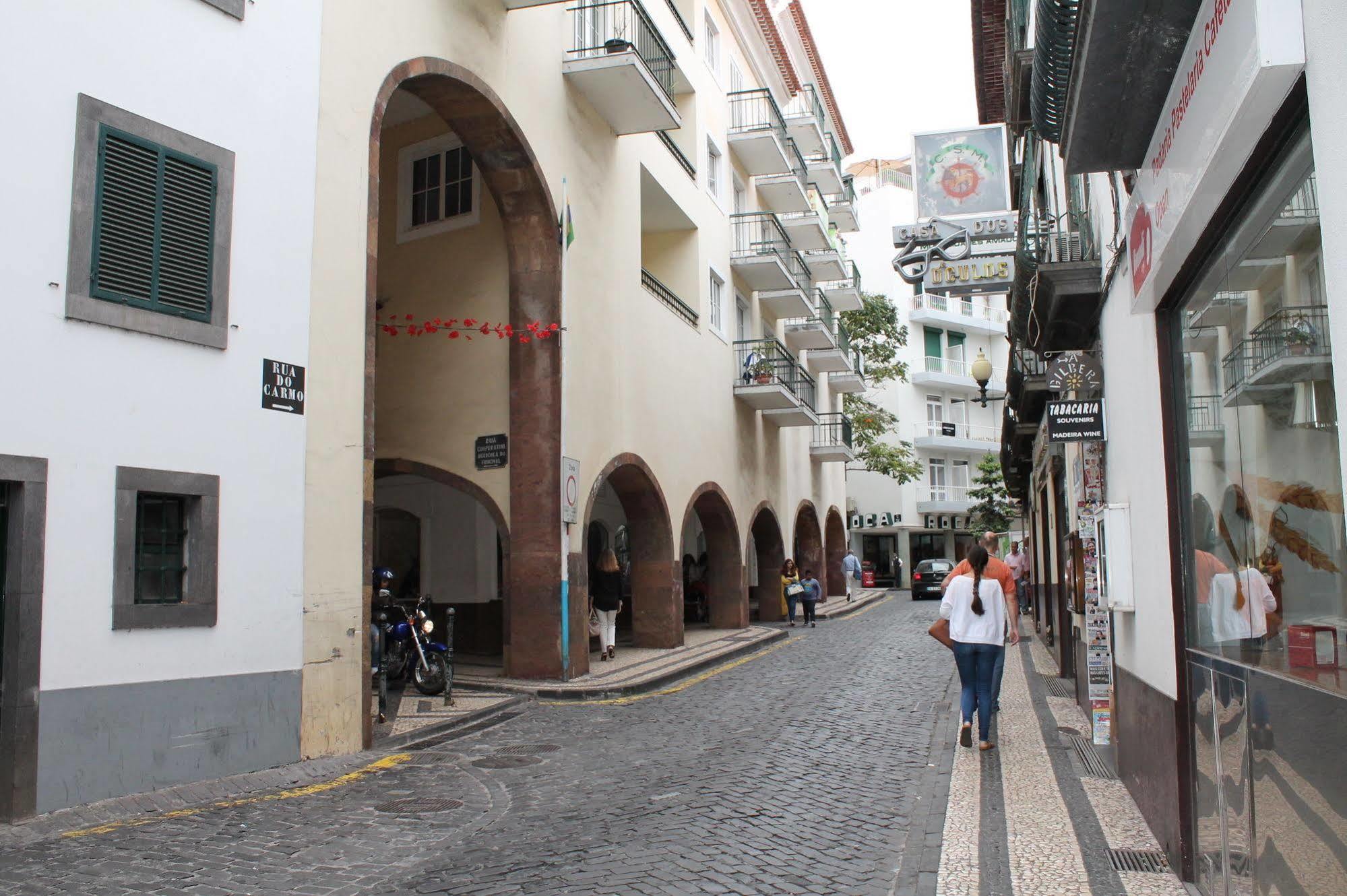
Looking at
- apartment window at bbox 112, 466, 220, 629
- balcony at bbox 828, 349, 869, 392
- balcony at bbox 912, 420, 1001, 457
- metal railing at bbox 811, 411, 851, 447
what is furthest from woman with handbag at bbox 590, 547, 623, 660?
balcony at bbox 912, 420, 1001, 457

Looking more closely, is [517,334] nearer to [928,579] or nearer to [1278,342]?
[1278,342]

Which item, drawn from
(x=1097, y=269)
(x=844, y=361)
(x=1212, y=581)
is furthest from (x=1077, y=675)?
(x=844, y=361)

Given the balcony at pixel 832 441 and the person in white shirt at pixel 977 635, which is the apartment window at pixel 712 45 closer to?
the balcony at pixel 832 441

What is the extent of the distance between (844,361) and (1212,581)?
2897cm

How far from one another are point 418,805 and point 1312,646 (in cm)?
555

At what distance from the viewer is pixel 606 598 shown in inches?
639

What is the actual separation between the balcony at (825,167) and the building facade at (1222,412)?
27.0 metres

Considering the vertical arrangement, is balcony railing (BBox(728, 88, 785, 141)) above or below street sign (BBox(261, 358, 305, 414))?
above

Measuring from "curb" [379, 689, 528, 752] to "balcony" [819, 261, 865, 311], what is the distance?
2490cm

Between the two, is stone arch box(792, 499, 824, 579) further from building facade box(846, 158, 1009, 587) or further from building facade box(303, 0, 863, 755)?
building facade box(846, 158, 1009, 587)

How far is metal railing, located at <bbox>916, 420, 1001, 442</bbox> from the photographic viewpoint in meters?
55.0

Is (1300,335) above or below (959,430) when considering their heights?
below

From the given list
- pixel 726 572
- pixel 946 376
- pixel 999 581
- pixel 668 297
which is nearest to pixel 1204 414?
pixel 999 581

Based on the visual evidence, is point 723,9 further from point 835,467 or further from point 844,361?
point 835,467
